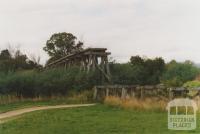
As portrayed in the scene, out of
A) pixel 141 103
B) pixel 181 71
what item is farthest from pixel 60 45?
pixel 141 103

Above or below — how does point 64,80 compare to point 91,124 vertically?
above

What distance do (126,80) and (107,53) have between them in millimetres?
2273

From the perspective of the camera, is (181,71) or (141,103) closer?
(141,103)

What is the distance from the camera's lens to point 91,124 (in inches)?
641

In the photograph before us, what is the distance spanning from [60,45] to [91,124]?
130ft

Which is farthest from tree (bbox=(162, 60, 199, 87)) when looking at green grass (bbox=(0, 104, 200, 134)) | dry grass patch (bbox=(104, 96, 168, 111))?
green grass (bbox=(0, 104, 200, 134))

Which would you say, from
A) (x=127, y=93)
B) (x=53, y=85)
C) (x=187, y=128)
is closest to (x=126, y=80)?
(x=53, y=85)

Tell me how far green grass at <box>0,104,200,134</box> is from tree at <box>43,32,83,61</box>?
34.3 m

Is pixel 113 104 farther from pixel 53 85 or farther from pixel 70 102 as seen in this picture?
pixel 53 85

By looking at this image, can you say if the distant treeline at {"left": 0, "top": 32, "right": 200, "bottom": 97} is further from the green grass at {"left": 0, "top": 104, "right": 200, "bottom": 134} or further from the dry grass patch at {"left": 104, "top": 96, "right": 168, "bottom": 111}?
the green grass at {"left": 0, "top": 104, "right": 200, "bottom": 134}

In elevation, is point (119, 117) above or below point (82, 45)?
below

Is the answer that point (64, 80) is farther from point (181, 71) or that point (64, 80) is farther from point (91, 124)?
point (91, 124)

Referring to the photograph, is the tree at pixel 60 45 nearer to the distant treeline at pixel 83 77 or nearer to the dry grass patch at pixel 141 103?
the distant treeline at pixel 83 77

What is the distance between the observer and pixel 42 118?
19.2 meters
